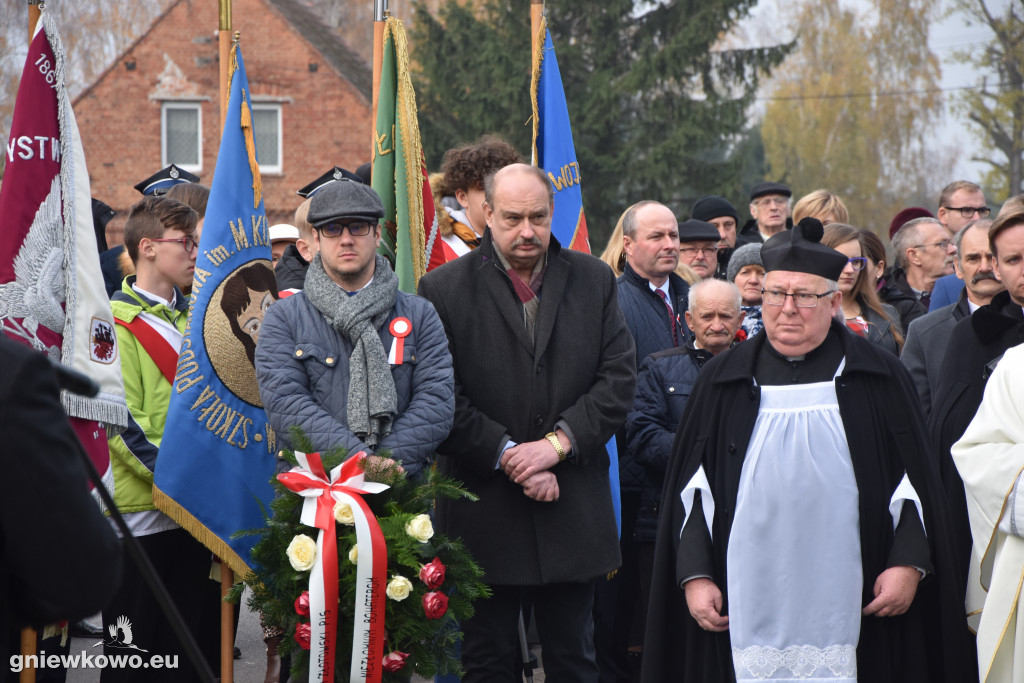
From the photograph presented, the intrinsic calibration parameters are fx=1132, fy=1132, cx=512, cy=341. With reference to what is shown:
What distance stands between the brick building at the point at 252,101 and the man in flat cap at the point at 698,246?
20448 mm

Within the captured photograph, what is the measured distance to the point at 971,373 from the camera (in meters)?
4.50

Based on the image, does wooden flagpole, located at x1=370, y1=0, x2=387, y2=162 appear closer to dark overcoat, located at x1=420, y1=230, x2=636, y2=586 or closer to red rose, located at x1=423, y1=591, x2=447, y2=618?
dark overcoat, located at x1=420, y1=230, x2=636, y2=586

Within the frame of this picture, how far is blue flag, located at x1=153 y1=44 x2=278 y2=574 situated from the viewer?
4.75 meters

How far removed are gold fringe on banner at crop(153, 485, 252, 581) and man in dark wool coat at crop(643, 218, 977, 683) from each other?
1.94 m

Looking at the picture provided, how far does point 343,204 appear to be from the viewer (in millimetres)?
4320

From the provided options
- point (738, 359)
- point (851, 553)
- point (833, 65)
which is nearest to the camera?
point (851, 553)

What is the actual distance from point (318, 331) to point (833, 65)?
1783 inches

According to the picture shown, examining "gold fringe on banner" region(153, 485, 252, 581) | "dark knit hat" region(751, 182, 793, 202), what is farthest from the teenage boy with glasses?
"dark knit hat" region(751, 182, 793, 202)

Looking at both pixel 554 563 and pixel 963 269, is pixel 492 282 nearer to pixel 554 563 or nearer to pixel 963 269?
pixel 554 563

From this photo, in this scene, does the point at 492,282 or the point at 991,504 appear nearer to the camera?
the point at 991,504

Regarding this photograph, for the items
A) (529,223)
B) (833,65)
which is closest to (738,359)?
(529,223)

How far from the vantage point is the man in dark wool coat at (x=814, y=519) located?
3684mm

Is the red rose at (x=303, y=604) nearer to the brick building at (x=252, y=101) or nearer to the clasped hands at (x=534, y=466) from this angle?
the clasped hands at (x=534, y=466)
